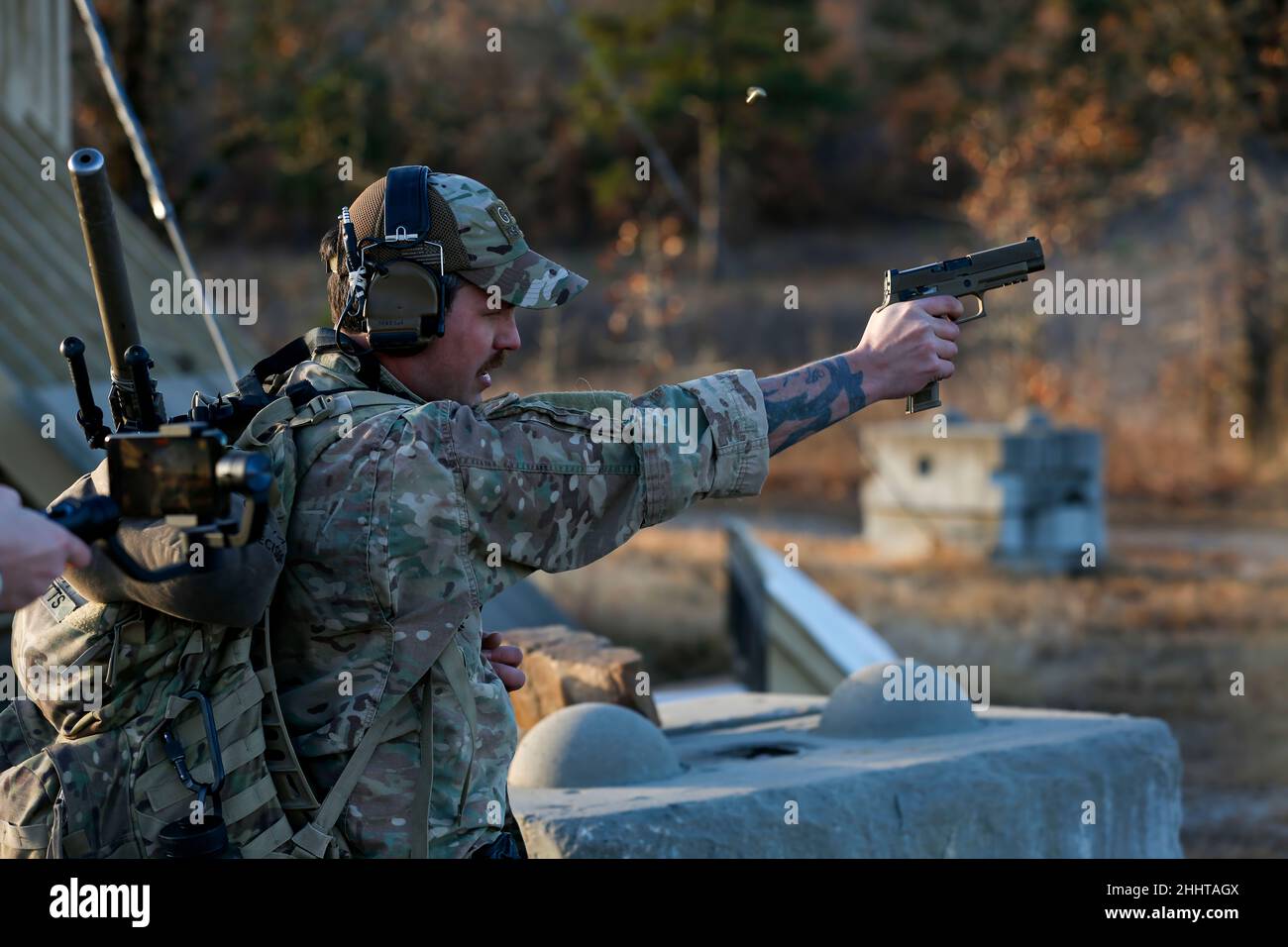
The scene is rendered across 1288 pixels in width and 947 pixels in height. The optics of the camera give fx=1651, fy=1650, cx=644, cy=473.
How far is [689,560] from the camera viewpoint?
1739cm

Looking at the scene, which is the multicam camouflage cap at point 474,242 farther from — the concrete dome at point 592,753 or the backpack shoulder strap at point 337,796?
the concrete dome at point 592,753

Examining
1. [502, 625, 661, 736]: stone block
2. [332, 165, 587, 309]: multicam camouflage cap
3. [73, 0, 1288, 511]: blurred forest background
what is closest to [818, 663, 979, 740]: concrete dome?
[502, 625, 661, 736]: stone block

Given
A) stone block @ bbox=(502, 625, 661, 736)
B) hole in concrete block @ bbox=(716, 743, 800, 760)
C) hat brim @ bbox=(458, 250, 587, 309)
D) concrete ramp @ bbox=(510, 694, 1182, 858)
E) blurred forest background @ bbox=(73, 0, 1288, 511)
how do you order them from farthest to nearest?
blurred forest background @ bbox=(73, 0, 1288, 511) < stone block @ bbox=(502, 625, 661, 736) < hole in concrete block @ bbox=(716, 743, 800, 760) < concrete ramp @ bbox=(510, 694, 1182, 858) < hat brim @ bbox=(458, 250, 587, 309)

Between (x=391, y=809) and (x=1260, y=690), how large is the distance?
9.99 meters

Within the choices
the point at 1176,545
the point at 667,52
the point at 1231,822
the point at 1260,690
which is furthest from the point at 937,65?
the point at 1231,822

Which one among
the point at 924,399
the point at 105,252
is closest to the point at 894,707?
the point at 924,399

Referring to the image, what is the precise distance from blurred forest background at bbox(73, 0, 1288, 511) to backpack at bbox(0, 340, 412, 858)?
6236 mm

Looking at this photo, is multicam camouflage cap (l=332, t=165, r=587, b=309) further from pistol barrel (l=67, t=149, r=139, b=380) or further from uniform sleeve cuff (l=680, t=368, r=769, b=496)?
pistol barrel (l=67, t=149, r=139, b=380)

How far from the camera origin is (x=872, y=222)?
46344 millimetres

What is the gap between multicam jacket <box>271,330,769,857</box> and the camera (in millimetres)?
3025

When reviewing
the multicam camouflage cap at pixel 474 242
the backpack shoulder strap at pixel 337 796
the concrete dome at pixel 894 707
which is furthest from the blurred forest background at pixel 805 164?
the backpack shoulder strap at pixel 337 796

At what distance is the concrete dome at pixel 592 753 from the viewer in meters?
5.11

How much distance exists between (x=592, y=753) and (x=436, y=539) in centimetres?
223
